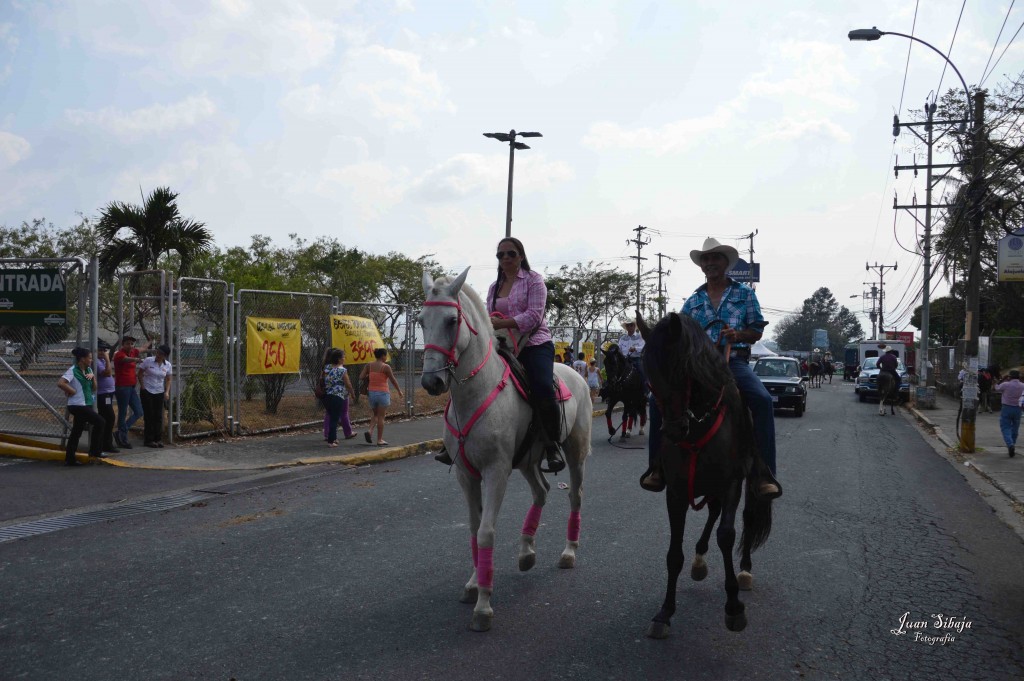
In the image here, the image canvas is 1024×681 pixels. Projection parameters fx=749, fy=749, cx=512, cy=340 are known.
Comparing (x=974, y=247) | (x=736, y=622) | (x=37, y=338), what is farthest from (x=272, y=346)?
(x=974, y=247)

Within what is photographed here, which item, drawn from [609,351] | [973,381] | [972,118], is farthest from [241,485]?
[972,118]

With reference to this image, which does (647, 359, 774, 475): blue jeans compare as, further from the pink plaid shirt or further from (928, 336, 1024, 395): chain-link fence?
(928, 336, 1024, 395): chain-link fence

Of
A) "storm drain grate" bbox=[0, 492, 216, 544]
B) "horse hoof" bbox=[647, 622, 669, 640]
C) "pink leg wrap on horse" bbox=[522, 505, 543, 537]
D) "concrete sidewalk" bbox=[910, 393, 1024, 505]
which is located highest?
"pink leg wrap on horse" bbox=[522, 505, 543, 537]

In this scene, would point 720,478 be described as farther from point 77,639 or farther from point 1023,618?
point 77,639

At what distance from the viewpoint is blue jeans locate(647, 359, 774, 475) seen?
5086mm

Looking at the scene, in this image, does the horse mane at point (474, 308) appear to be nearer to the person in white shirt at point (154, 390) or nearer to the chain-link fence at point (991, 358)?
the person in white shirt at point (154, 390)

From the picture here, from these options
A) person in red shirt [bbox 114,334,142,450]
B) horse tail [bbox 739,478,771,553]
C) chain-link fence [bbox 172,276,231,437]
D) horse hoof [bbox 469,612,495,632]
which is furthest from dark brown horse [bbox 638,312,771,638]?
chain-link fence [bbox 172,276,231,437]

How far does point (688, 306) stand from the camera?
5.59 meters

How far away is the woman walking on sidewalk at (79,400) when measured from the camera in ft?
34.5

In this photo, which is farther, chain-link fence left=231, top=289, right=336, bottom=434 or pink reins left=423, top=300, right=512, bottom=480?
chain-link fence left=231, top=289, right=336, bottom=434

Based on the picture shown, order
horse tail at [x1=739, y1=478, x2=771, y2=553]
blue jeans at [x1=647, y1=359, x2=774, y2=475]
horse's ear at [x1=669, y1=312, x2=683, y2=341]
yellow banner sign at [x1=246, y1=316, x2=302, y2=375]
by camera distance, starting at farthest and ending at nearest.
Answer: yellow banner sign at [x1=246, y1=316, x2=302, y2=375]
blue jeans at [x1=647, y1=359, x2=774, y2=475]
horse tail at [x1=739, y1=478, x2=771, y2=553]
horse's ear at [x1=669, y1=312, x2=683, y2=341]

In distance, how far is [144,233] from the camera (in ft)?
50.3

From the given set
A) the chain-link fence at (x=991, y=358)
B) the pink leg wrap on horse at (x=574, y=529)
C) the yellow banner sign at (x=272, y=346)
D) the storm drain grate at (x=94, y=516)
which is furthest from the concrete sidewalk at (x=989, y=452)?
the yellow banner sign at (x=272, y=346)

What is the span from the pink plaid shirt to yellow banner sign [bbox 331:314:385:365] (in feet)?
32.9
